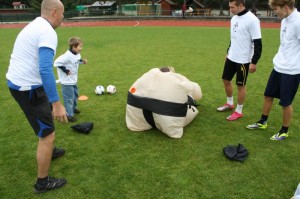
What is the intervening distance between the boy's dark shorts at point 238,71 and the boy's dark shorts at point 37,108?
11.4 ft

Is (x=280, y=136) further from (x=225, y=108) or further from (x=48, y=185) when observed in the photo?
(x=48, y=185)

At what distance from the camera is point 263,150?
14.1ft

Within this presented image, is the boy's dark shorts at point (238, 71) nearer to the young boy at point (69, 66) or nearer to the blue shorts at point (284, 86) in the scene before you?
the blue shorts at point (284, 86)

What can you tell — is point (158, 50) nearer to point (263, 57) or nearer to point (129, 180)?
point (263, 57)

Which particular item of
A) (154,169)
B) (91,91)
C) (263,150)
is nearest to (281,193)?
(263,150)

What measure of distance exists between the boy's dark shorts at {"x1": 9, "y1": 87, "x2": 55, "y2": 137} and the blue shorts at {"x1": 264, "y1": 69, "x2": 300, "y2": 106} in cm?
335

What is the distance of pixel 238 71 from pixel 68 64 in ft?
10.2

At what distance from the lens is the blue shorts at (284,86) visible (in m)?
4.15

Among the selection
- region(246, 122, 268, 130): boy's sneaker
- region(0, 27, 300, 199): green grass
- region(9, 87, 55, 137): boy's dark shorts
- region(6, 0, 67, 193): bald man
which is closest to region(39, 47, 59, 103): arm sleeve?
region(6, 0, 67, 193): bald man

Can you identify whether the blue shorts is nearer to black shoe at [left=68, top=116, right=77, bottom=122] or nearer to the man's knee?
the man's knee

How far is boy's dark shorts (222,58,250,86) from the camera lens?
16.8ft

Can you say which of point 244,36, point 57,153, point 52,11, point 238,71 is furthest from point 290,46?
point 57,153

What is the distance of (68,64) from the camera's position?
498 centimetres

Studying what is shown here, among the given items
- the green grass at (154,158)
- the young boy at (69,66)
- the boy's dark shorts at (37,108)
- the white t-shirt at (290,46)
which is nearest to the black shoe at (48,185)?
the green grass at (154,158)
